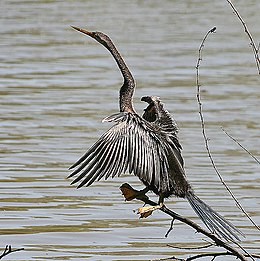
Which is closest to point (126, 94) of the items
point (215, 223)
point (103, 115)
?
point (215, 223)

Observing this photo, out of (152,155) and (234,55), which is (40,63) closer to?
(234,55)

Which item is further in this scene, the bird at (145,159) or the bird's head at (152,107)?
the bird's head at (152,107)

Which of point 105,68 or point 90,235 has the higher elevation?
point 105,68

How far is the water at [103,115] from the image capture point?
8352mm

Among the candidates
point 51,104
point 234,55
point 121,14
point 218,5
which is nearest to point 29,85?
point 51,104

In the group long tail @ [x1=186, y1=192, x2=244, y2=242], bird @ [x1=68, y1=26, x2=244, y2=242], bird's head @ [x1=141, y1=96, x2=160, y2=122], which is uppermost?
bird's head @ [x1=141, y1=96, x2=160, y2=122]

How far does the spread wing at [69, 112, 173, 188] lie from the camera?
527 cm

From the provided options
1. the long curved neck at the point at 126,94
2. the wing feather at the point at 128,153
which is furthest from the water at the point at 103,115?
the wing feather at the point at 128,153

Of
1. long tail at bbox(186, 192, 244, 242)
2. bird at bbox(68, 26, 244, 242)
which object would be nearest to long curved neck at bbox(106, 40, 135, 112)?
bird at bbox(68, 26, 244, 242)

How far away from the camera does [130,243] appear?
8055 mm

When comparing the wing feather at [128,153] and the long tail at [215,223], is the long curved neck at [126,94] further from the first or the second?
the long tail at [215,223]

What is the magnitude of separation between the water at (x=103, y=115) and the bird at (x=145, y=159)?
211cm

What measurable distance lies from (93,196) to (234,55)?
910 cm

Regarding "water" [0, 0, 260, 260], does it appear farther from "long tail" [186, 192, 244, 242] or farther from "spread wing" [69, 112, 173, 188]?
"spread wing" [69, 112, 173, 188]
